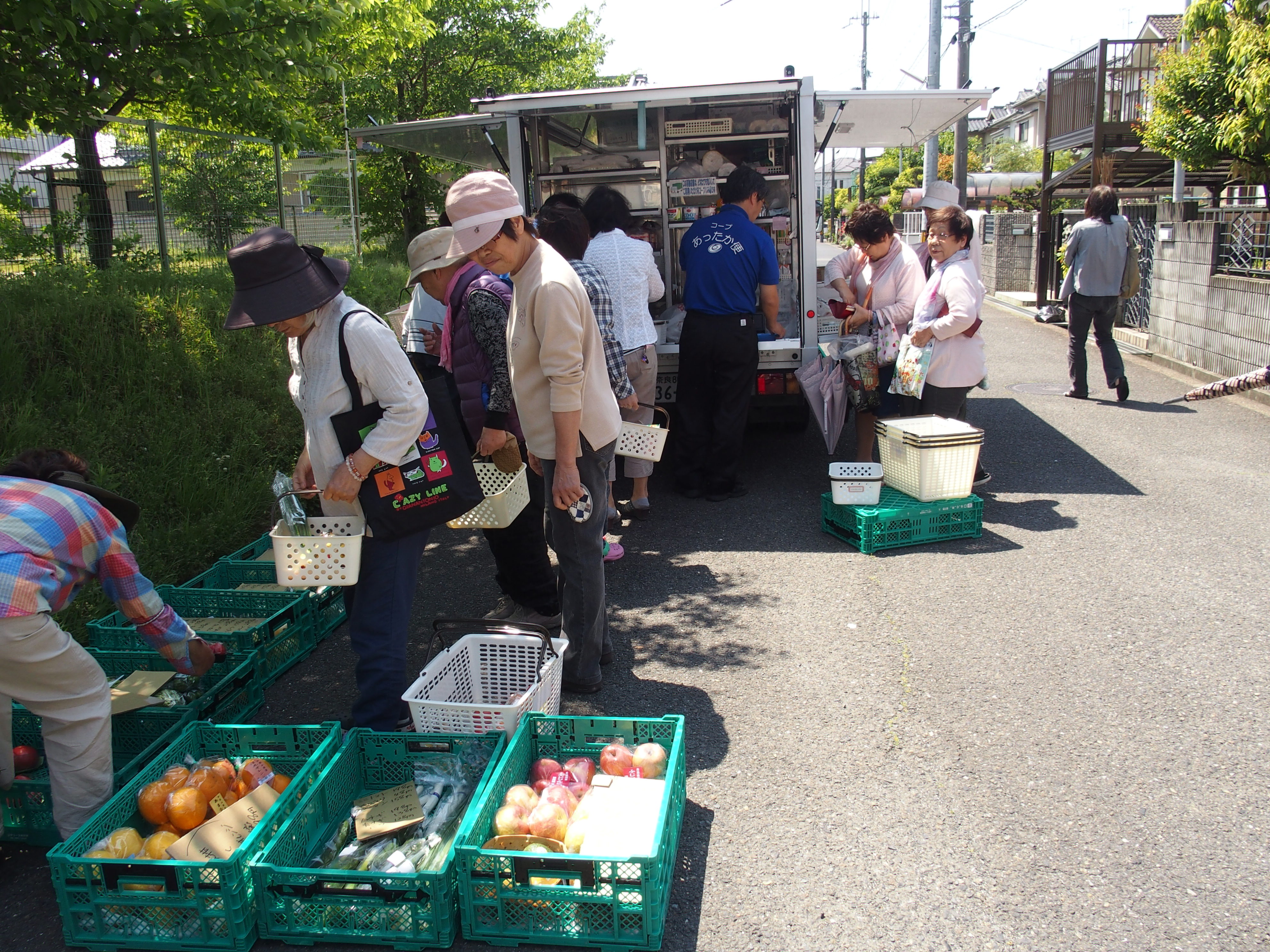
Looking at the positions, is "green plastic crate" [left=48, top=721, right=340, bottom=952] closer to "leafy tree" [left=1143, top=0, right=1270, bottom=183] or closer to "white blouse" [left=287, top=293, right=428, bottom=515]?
"white blouse" [left=287, top=293, right=428, bottom=515]

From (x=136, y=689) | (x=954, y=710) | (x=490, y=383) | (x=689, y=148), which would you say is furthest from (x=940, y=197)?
(x=136, y=689)

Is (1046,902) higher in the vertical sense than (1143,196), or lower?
lower

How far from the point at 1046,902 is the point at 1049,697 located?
1.32 metres

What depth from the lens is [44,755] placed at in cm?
350

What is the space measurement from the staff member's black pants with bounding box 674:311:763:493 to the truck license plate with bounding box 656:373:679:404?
29cm

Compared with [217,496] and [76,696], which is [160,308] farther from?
[76,696]

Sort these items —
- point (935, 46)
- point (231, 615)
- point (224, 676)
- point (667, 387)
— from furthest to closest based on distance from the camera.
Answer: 1. point (935, 46)
2. point (667, 387)
3. point (231, 615)
4. point (224, 676)

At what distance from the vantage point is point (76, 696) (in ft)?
9.72

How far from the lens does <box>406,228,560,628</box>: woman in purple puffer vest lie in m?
4.21

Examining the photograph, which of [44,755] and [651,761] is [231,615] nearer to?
[44,755]

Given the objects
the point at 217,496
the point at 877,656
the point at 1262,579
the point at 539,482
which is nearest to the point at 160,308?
the point at 217,496

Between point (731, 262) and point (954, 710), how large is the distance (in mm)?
3542

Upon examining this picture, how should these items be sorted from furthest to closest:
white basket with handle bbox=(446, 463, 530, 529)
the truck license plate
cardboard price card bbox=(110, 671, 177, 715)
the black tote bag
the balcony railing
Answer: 1. the balcony railing
2. the truck license plate
3. white basket with handle bbox=(446, 463, 530, 529)
4. cardboard price card bbox=(110, 671, 177, 715)
5. the black tote bag

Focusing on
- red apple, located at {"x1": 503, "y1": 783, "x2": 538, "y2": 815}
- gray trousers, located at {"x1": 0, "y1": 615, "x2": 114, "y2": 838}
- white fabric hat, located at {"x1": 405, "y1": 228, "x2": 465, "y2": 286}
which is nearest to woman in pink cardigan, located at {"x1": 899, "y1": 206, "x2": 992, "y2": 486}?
white fabric hat, located at {"x1": 405, "y1": 228, "x2": 465, "y2": 286}
